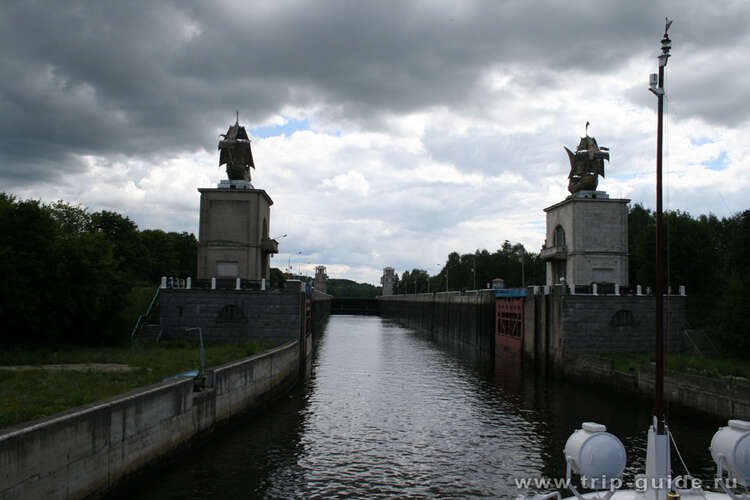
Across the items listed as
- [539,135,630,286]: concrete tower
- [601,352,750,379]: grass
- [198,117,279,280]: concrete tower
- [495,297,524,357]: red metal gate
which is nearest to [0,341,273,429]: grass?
[198,117,279,280]: concrete tower

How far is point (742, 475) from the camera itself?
26.8ft

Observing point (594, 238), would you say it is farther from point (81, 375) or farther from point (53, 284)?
point (81, 375)

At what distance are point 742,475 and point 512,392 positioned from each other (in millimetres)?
24086

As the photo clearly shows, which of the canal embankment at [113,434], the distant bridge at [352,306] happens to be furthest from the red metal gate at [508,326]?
the distant bridge at [352,306]

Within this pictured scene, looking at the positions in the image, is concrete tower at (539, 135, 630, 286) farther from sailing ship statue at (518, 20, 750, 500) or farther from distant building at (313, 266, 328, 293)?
distant building at (313, 266, 328, 293)

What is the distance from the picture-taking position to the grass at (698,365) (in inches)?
1041

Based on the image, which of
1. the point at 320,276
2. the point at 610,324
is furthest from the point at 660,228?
the point at 320,276

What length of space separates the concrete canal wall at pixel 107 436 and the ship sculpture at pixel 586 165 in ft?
121

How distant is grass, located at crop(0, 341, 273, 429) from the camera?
45.8ft

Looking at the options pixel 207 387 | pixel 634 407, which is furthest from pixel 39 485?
pixel 634 407

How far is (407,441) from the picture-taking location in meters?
20.6

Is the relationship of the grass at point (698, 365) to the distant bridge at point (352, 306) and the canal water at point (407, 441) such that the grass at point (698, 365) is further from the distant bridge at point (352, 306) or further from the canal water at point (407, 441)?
the distant bridge at point (352, 306)

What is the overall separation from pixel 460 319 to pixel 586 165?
25805 mm

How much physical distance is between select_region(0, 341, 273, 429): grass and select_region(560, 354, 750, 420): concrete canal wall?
1901 centimetres
